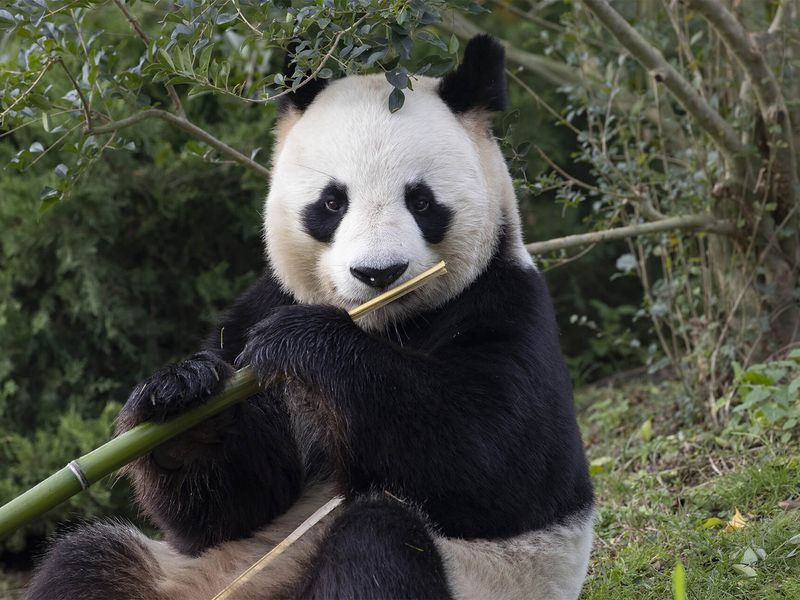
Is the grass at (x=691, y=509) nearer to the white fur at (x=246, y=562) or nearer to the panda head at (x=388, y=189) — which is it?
the white fur at (x=246, y=562)

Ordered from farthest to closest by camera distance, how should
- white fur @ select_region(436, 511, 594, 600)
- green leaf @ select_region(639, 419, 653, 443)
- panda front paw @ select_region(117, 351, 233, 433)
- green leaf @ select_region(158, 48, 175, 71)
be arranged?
green leaf @ select_region(639, 419, 653, 443), green leaf @ select_region(158, 48, 175, 71), white fur @ select_region(436, 511, 594, 600), panda front paw @ select_region(117, 351, 233, 433)

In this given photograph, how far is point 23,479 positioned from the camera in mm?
6895

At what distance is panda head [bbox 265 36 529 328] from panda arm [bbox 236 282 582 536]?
0.83ft

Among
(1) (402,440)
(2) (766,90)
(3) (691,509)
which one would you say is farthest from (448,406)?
(2) (766,90)

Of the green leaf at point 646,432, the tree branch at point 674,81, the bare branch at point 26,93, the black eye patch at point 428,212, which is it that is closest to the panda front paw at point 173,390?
the black eye patch at point 428,212

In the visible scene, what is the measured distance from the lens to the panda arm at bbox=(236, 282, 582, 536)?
11.2 ft

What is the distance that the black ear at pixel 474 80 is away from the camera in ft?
12.9

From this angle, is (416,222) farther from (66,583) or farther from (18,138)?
(18,138)

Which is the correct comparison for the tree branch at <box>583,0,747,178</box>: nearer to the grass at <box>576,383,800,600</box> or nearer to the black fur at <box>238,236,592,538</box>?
the grass at <box>576,383,800,600</box>

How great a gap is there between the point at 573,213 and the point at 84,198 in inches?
153

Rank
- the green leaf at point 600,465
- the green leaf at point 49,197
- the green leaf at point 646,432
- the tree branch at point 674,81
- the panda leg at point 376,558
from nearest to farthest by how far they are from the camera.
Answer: the panda leg at point 376,558
the green leaf at point 49,197
the tree branch at point 674,81
the green leaf at point 600,465
the green leaf at point 646,432

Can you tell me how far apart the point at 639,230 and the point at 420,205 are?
2315 mm

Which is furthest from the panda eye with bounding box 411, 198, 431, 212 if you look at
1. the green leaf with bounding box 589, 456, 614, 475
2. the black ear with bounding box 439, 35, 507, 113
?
the green leaf with bounding box 589, 456, 614, 475

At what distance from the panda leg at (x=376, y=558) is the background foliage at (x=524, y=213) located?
3.58 feet
